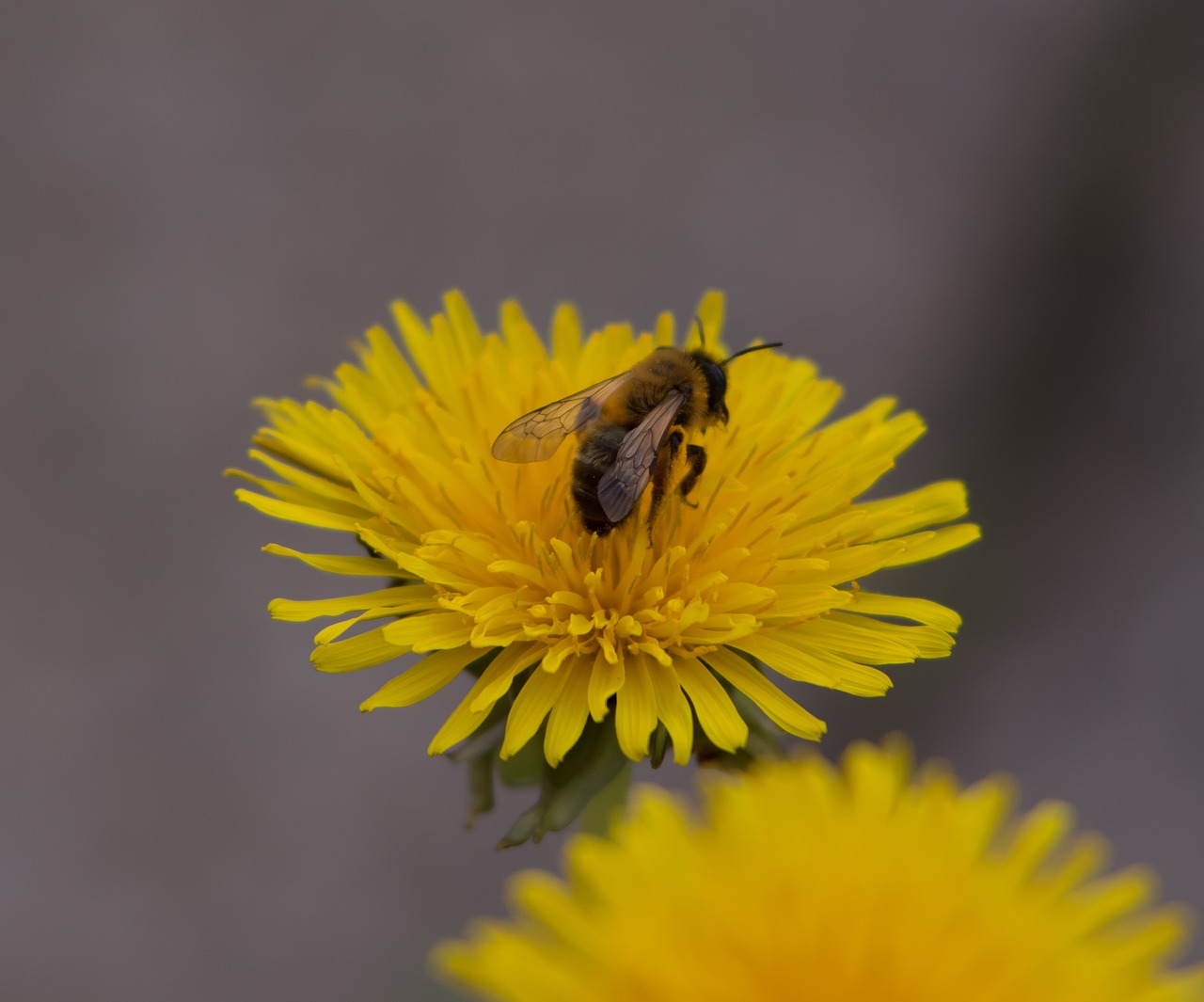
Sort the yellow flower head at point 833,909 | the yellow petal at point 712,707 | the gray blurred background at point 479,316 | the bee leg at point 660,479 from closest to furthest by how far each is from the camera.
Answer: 1. the yellow flower head at point 833,909
2. the yellow petal at point 712,707
3. the bee leg at point 660,479
4. the gray blurred background at point 479,316

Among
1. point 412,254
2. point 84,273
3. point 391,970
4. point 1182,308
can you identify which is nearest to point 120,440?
point 84,273

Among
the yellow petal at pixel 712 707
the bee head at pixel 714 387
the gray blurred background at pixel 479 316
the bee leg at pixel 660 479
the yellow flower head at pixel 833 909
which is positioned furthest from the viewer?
the gray blurred background at pixel 479 316

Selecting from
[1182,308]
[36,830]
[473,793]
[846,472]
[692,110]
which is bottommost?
[36,830]

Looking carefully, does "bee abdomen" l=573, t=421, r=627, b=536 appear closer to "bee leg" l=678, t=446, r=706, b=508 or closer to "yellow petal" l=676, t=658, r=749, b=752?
"bee leg" l=678, t=446, r=706, b=508

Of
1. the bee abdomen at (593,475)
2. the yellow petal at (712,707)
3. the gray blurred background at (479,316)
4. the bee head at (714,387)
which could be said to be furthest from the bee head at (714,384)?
the gray blurred background at (479,316)

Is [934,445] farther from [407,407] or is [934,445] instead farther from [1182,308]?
[407,407]

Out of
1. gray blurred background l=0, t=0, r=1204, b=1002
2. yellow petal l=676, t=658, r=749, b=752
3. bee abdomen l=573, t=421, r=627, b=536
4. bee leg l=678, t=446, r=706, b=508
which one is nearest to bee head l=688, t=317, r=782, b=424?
bee leg l=678, t=446, r=706, b=508

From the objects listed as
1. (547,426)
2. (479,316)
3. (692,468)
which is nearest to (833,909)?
(692,468)

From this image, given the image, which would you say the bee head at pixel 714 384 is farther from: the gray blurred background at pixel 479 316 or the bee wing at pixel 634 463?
the gray blurred background at pixel 479 316
